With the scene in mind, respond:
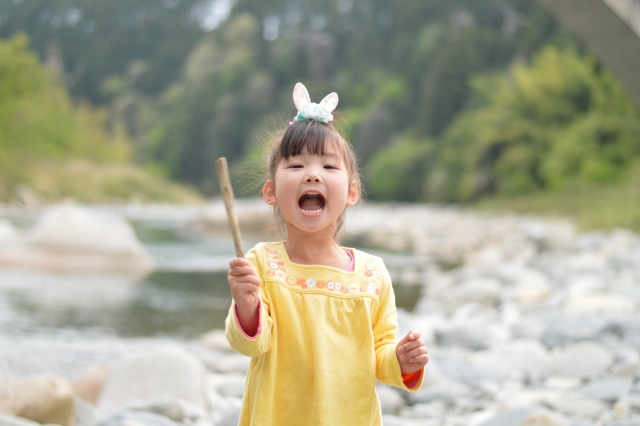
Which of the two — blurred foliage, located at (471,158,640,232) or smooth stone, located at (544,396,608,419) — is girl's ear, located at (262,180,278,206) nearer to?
smooth stone, located at (544,396,608,419)

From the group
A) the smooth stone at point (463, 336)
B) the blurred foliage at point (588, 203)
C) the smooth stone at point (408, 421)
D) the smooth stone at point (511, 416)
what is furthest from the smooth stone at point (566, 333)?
the blurred foliage at point (588, 203)

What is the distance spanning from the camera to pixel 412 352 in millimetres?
982

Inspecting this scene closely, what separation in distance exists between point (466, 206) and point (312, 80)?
64.2 ft

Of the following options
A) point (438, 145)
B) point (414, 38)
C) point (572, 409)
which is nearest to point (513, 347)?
point (572, 409)

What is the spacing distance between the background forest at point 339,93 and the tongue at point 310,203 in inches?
8.5

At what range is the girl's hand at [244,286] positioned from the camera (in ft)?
2.97

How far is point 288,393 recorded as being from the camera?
1.01 m

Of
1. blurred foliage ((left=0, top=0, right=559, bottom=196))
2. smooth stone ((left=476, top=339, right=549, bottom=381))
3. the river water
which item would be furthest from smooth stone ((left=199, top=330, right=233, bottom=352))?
blurred foliage ((left=0, top=0, right=559, bottom=196))

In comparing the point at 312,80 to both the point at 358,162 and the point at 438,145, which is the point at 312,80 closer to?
the point at 438,145

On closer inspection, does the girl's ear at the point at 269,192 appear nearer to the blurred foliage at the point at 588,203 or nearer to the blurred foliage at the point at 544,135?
the blurred foliage at the point at 588,203

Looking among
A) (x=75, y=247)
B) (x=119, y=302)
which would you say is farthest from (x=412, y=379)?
(x=75, y=247)

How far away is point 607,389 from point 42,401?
56.7 inches

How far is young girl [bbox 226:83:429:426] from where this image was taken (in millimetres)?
993

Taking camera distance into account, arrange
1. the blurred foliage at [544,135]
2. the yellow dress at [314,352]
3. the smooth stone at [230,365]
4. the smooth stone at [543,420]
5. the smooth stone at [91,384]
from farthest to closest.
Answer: the blurred foliage at [544,135]
the smooth stone at [230,365]
the smooth stone at [91,384]
the smooth stone at [543,420]
the yellow dress at [314,352]
